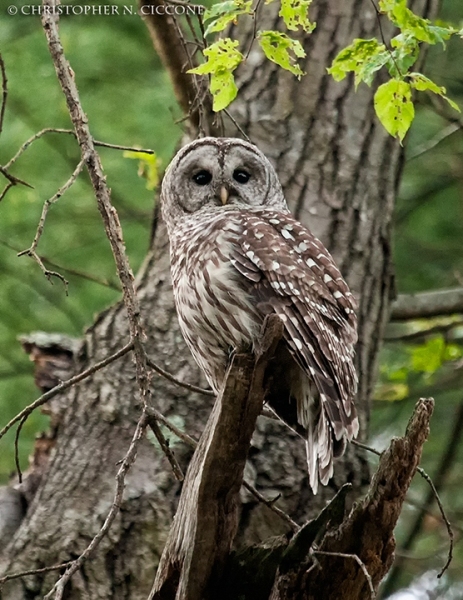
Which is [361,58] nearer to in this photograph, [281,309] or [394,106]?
[394,106]

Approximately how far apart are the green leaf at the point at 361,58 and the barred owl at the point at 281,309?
0.55 metres

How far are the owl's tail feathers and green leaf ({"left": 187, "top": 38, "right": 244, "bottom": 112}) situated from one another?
1093 mm

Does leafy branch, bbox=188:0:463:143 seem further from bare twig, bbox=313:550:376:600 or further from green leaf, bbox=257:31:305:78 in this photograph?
bare twig, bbox=313:550:376:600

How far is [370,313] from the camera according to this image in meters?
3.99

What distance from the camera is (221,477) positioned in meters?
2.31

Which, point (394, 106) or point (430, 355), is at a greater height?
point (430, 355)

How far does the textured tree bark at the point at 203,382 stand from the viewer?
11.1ft

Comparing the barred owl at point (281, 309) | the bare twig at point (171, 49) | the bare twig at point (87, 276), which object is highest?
the bare twig at point (171, 49)

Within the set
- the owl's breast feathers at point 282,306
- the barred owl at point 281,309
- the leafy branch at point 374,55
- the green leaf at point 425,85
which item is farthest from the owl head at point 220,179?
the green leaf at point 425,85

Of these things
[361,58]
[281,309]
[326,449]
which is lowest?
[326,449]

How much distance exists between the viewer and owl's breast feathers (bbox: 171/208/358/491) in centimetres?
271

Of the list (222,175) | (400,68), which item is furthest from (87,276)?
(400,68)

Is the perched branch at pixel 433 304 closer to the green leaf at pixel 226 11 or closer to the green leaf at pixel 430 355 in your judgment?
the green leaf at pixel 430 355

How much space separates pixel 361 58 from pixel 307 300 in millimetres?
849
